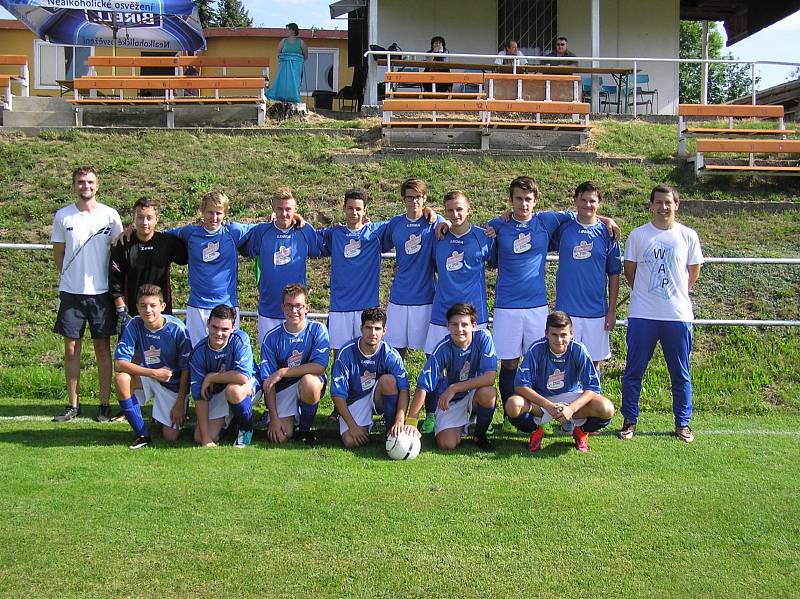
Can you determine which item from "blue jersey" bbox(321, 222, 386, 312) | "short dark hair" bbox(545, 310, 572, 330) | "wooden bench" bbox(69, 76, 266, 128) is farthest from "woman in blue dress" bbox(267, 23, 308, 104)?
"short dark hair" bbox(545, 310, 572, 330)

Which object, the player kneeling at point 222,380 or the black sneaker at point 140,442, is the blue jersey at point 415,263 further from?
the black sneaker at point 140,442

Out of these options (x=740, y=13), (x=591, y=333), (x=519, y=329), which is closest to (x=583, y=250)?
(x=591, y=333)

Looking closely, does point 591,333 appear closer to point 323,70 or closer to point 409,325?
point 409,325

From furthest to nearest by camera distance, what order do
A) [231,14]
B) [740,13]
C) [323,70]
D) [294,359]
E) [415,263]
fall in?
[231,14], [323,70], [740,13], [415,263], [294,359]

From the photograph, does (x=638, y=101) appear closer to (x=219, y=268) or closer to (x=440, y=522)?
(x=219, y=268)

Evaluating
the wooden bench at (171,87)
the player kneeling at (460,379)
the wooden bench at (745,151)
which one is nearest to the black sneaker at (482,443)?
the player kneeling at (460,379)

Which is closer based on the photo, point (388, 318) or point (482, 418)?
point (482, 418)

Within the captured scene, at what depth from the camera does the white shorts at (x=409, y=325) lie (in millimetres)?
5918

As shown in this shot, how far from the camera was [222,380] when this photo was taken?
534 cm

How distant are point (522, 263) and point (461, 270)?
454 mm

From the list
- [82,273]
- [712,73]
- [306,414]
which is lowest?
[306,414]

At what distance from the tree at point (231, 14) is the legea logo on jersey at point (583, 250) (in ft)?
166

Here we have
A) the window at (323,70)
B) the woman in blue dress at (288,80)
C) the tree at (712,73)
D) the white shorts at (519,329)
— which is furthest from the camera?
the tree at (712,73)

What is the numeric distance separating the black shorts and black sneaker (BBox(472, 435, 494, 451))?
2.96 meters
